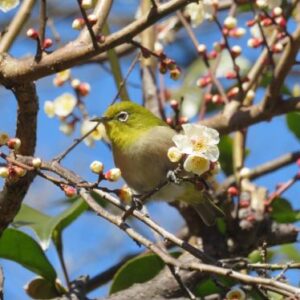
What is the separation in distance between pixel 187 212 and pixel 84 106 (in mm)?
583

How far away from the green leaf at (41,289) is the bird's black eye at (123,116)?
699 millimetres

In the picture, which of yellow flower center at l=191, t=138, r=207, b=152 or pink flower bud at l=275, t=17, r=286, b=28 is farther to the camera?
pink flower bud at l=275, t=17, r=286, b=28

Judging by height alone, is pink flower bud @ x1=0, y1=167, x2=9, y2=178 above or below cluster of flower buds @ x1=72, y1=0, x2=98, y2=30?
below

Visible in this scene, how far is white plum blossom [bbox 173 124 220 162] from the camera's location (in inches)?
76.0

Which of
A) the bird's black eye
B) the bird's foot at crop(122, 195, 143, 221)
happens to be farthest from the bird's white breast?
the bird's foot at crop(122, 195, 143, 221)

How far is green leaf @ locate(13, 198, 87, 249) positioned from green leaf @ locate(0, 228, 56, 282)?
0.05m

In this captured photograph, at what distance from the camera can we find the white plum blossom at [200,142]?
1930 mm

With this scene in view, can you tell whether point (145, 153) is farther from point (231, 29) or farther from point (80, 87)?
point (231, 29)

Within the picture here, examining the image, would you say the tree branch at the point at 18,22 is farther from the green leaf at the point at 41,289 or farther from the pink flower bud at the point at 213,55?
the pink flower bud at the point at 213,55

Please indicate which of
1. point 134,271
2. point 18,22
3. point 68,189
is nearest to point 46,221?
point 134,271

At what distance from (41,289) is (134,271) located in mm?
323

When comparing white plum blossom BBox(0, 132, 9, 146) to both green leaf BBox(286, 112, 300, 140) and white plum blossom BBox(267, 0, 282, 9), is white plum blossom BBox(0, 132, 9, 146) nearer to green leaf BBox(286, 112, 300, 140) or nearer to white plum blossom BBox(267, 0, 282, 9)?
white plum blossom BBox(267, 0, 282, 9)

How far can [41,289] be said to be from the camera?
9.11 ft

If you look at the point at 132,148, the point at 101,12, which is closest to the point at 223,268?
the point at 101,12
